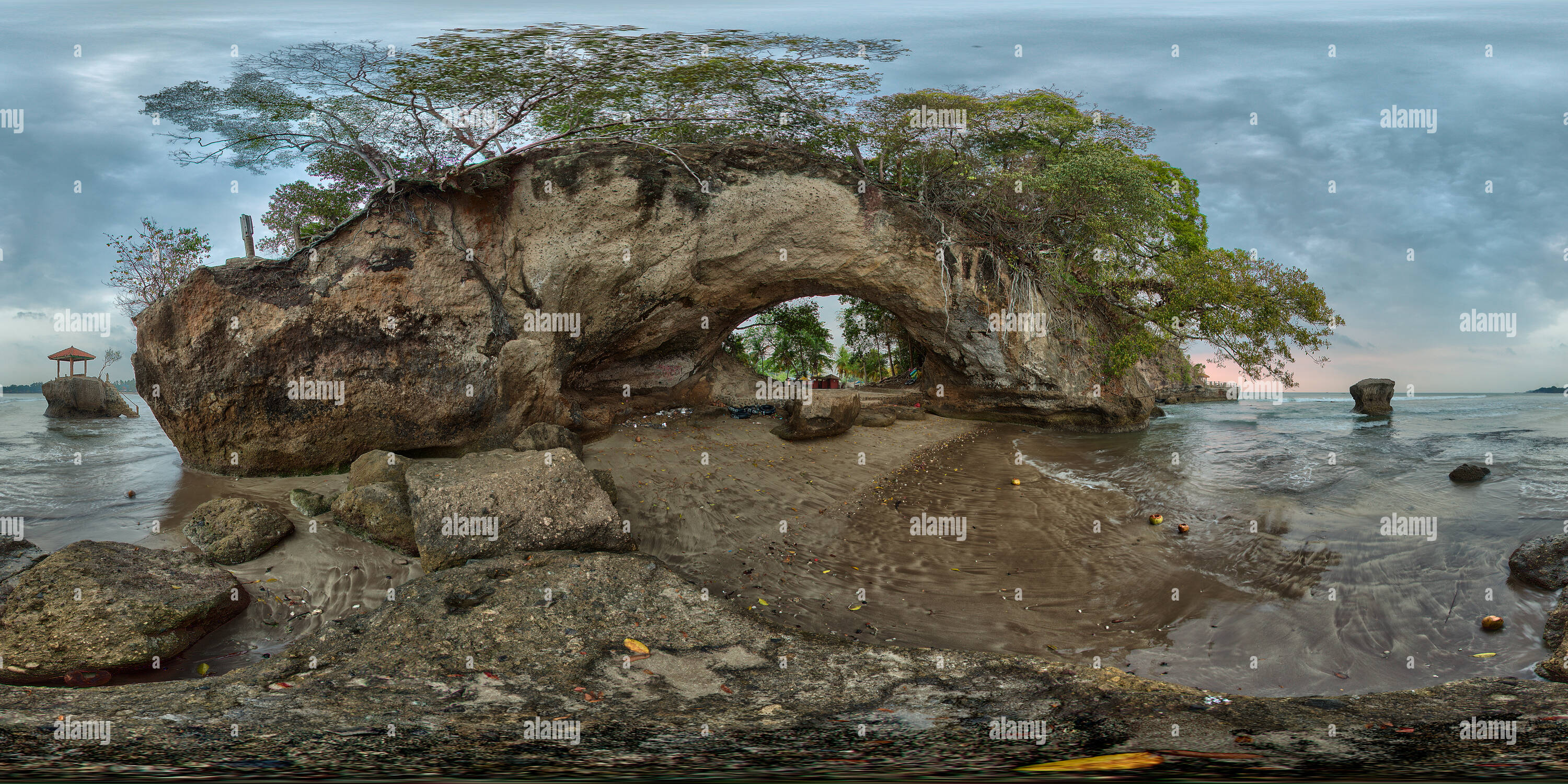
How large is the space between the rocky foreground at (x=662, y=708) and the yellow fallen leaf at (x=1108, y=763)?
0.30 ft

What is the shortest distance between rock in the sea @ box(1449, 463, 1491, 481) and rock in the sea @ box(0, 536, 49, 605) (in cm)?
1848

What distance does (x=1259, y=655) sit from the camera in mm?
5848

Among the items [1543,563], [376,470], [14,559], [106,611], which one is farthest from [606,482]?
[1543,563]

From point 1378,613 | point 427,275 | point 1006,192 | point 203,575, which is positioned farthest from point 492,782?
point 1006,192

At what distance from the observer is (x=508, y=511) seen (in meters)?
7.11

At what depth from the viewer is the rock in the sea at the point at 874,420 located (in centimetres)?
1502

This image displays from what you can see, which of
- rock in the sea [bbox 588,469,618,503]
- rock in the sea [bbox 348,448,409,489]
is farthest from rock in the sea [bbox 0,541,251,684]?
rock in the sea [bbox 588,469,618,503]

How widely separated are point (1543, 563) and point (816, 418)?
9759 mm

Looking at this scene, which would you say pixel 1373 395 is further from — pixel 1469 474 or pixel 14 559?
pixel 14 559

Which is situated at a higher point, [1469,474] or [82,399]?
[82,399]

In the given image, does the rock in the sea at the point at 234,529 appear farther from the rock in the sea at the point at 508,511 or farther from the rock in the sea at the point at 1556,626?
the rock in the sea at the point at 1556,626

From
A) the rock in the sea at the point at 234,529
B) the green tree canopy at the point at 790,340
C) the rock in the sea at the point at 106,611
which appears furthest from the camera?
the green tree canopy at the point at 790,340

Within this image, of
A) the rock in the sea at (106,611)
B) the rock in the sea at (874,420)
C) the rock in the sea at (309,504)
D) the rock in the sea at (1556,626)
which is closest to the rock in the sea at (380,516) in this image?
the rock in the sea at (309,504)

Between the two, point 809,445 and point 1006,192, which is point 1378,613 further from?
point 1006,192
